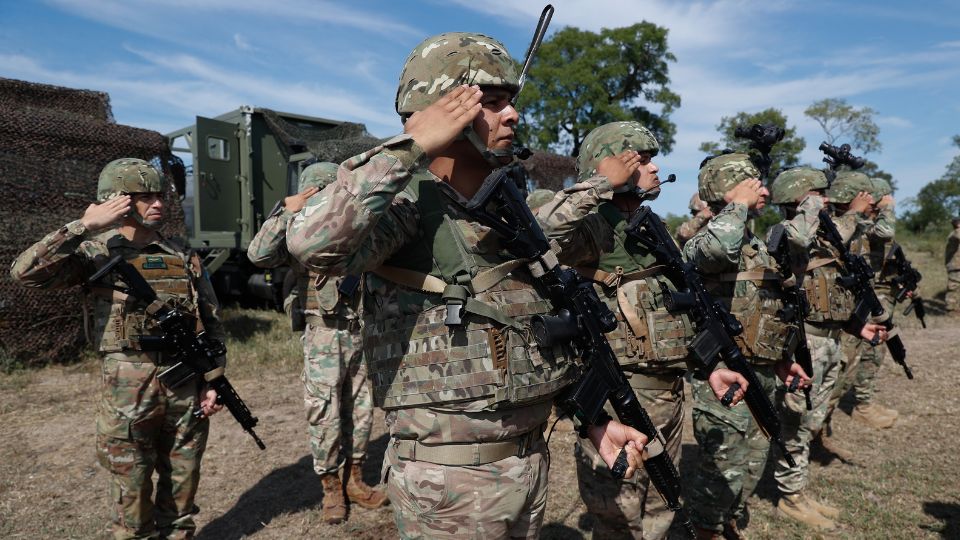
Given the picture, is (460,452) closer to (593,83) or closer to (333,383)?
(333,383)

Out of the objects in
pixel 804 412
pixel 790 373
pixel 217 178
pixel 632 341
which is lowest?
pixel 804 412

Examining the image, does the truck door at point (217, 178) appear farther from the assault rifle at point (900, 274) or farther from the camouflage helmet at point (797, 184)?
the assault rifle at point (900, 274)

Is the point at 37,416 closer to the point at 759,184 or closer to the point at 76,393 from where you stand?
the point at 76,393

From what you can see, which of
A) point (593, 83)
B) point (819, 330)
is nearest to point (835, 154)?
point (819, 330)

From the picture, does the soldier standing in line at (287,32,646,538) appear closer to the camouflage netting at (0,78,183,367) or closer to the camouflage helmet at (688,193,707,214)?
the camouflage helmet at (688,193,707,214)

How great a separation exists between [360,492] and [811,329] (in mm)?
3945

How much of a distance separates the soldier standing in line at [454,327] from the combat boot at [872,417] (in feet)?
20.1

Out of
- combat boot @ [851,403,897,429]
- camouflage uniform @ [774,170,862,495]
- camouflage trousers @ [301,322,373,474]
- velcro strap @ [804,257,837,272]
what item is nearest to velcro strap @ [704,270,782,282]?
camouflage uniform @ [774,170,862,495]

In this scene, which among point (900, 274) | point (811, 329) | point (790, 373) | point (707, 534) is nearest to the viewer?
point (707, 534)

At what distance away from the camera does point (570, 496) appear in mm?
4656

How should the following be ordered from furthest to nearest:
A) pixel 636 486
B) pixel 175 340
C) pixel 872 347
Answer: pixel 872 347 < pixel 175 340 < pixel 636 486

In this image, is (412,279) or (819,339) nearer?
(412,279)

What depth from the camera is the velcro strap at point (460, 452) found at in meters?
1.79

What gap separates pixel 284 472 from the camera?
5.11 meters
